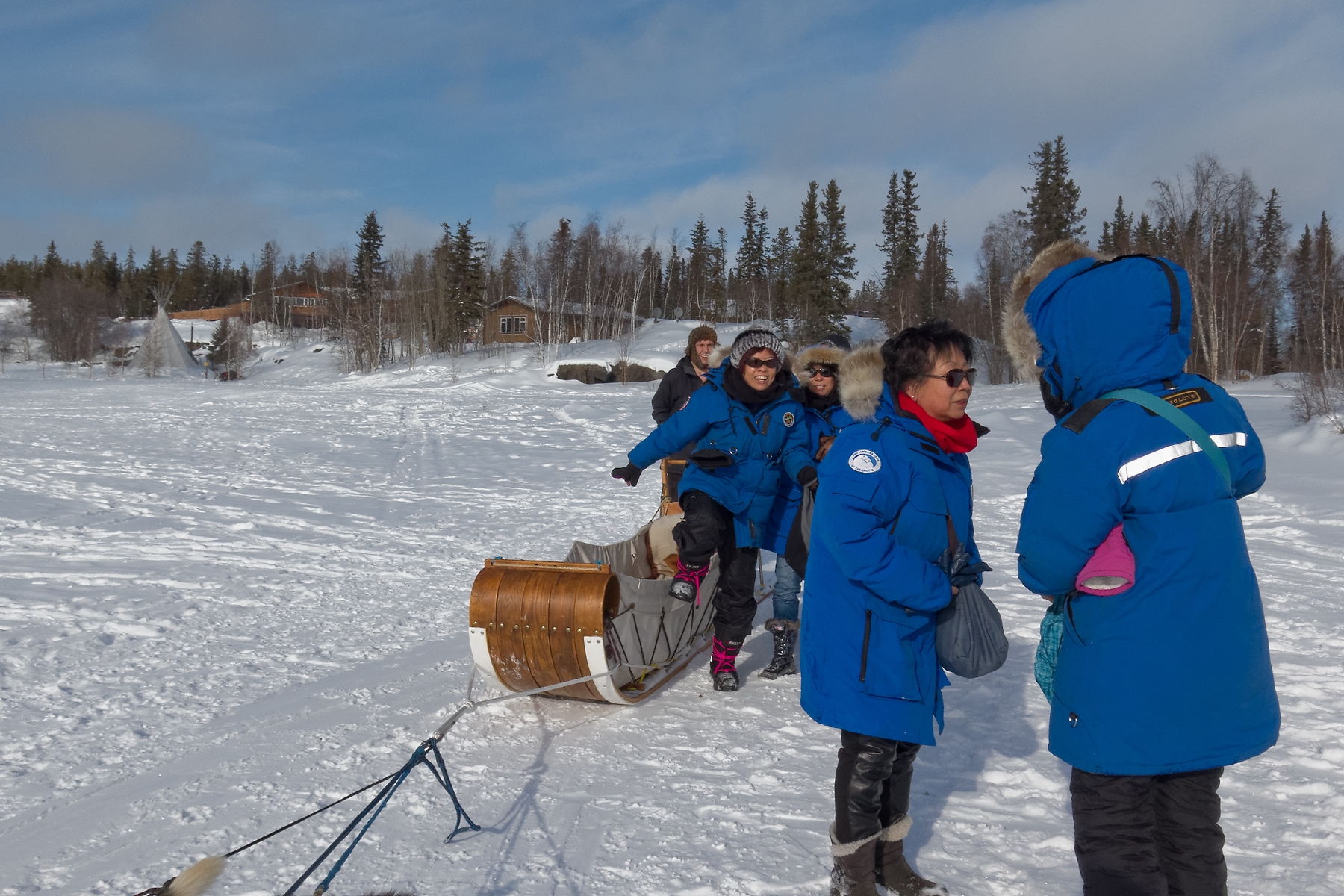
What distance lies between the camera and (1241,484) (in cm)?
184

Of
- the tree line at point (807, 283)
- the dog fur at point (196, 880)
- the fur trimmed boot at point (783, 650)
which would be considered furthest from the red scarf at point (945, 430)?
the tree line at point (807, 283)

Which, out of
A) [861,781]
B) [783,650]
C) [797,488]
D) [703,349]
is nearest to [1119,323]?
[861,781]

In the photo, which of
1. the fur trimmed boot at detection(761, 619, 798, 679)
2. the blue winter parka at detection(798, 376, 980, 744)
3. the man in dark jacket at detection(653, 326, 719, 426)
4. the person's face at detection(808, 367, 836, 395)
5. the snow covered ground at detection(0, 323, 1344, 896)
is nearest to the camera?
the blue winter parka at detection(798, 376, 980, 744)

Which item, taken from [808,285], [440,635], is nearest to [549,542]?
[440,635]

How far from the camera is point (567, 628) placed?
11.5 feet

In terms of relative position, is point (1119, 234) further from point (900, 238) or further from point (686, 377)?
point (686, 377)

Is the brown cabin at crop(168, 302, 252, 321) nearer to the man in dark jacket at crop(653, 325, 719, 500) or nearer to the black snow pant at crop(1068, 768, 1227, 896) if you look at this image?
the man in dark jacket at crop(653, 325, 719, 500)

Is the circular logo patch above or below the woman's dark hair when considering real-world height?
below

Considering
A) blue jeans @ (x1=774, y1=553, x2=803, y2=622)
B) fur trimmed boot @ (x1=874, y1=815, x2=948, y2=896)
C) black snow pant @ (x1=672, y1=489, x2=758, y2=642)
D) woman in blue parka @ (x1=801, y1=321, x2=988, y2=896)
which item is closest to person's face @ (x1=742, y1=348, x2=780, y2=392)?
black snow pant @ (x1=672, y1=489, x2=758, y2=642)

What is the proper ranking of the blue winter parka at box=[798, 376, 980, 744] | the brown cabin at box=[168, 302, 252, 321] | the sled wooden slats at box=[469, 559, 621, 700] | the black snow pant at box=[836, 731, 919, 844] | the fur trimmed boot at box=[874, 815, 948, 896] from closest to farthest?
the blue winter parka at box=[798, 376, 980, 744]
the black snow pant at box=[836, 731, 919, 844]
the fur trimmed boot at box=[874, 815, 948, 896]
the sled wooden slats at box=[469, 559, 621, 700]
the brown cabin at box=[168, 302, 252, 321]

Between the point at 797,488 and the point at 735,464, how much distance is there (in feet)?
1.28

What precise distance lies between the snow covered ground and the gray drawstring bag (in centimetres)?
78

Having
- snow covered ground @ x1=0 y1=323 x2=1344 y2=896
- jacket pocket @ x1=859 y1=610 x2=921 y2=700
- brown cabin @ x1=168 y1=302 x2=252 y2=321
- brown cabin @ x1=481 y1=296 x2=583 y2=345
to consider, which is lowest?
snow covered ground @ x1=0 y1=323 x2=1344 y2=896

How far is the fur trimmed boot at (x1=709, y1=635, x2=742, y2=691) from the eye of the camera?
404 cm
